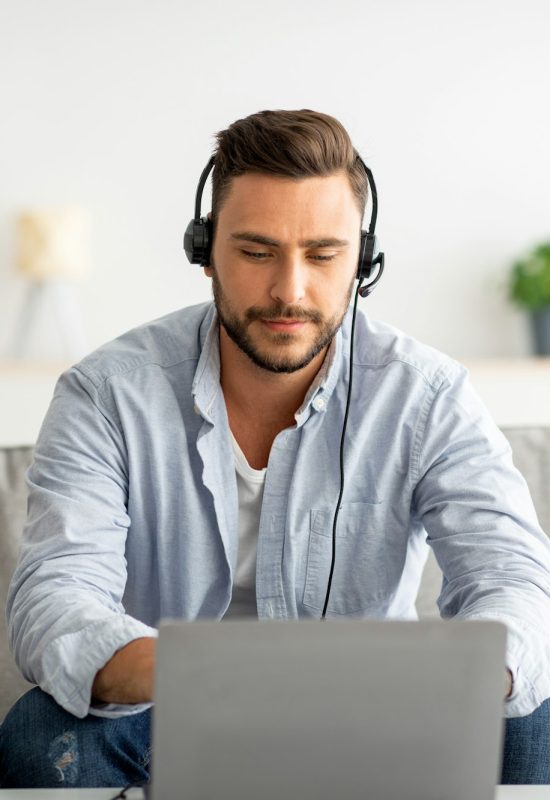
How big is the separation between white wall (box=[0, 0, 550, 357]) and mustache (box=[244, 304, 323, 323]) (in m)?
2.42

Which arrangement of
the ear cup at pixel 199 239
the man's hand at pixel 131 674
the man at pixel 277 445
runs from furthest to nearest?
the ear cup at pixel 199 239, the man at pixel 277 445, the man's hand at pixel 131 674

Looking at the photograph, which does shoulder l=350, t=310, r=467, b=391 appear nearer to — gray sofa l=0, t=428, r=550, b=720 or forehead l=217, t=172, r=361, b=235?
forehead l=217, t=172, r=361, b=235

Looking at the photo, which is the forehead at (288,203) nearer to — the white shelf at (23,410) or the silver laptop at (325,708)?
the silver laptop at (325,708)

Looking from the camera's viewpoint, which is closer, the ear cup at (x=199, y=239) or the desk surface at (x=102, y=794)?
the desk surface at (x=102, y=794)

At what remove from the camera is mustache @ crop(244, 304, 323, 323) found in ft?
4.82

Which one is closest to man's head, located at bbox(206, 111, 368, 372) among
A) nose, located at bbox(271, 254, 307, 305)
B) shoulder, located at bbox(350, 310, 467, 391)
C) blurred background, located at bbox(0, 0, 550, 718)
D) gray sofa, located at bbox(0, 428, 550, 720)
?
nose, located at bbox(271, 254, 307, 305)

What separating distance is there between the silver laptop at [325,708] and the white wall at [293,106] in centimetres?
316

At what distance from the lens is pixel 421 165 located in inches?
158

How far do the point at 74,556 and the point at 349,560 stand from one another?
16.3 inches

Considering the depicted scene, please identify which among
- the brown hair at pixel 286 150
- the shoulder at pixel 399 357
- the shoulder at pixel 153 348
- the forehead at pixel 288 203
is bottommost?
the shoulder at pixel 399 357

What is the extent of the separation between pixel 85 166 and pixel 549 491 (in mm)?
2383

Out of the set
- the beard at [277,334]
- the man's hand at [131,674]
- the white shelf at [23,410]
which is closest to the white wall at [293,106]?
the white shelf at [23,410]

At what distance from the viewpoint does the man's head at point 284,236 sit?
1.45 m

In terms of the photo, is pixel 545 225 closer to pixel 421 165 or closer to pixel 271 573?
pixel 421 165
